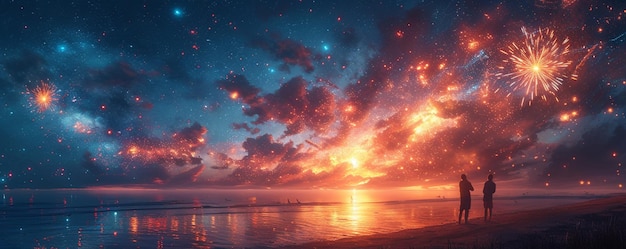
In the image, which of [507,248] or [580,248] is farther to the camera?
[507,248]

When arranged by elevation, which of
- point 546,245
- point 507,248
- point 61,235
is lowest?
point 61,235

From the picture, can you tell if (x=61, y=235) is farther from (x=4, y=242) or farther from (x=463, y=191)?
(x=463, y=191)

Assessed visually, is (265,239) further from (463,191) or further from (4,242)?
(4,242)

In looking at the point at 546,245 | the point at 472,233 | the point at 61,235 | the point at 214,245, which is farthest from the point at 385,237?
the point at 61,235

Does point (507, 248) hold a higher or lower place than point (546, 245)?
lower

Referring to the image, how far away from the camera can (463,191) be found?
19641 millimetres

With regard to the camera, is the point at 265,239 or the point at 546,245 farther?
the point at 265,239

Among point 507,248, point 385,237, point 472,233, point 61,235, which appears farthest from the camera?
point 61,235

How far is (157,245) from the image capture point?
1983 cm

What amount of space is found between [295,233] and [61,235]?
15.4 meters

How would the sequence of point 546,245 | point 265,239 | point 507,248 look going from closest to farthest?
point 546,245 → point 507,248 → point 265,239

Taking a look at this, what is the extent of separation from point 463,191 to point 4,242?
85.5ft

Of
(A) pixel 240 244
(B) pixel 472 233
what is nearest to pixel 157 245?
(A) pixel 240 244

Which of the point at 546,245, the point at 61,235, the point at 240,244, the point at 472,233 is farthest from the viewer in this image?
the point at 61,235
